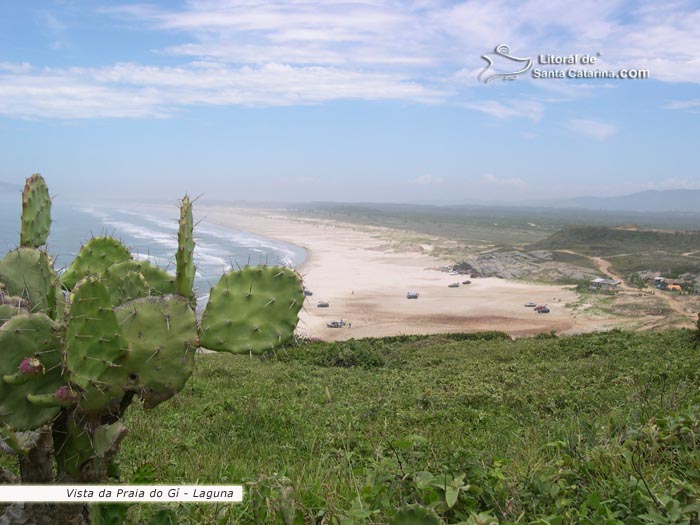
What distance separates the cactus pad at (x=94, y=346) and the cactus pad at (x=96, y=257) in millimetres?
1247

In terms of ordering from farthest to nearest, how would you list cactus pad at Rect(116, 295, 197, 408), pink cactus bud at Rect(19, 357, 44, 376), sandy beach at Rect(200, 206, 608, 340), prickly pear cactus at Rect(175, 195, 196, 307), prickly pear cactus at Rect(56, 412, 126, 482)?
sandy beach at Rect(200, 206, 608, 340), prickly pear cactus at Rect(175, 195, 196, 307), cactus pad at Rect(116, 295, 197, 408), prickly pear cactus at Rect(56, 412, 126, 482), pink cactus bud at Rect(19, 357, 44, 376)

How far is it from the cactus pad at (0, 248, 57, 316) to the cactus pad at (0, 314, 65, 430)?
475mm

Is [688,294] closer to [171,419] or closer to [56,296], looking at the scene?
[171,419]

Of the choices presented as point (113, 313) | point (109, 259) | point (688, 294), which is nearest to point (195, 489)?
point (113, 313)

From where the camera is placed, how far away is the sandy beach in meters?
33.9

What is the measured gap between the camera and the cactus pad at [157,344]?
2.94m

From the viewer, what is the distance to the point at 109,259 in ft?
13.1

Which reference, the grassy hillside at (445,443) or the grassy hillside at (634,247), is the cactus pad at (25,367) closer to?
the grassy hillside at (445,443)

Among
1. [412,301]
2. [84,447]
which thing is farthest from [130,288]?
[412,301]

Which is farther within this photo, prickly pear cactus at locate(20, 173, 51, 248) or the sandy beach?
the sandy beach

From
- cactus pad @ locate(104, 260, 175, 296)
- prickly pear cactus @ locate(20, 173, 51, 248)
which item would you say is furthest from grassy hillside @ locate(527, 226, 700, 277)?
prickly pear cactus @ locate(20, 173, 51, 248)

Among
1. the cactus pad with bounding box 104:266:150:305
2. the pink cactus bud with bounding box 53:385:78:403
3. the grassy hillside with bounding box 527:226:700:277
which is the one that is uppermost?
the cactus pad with bounding box 104:266:150:305

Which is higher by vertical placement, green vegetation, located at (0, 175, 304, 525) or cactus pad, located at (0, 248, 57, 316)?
cactus pad, located at (0, 248, 57, 316)

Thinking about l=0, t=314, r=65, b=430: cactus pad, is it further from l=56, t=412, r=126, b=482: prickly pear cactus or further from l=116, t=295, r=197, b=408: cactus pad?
l=116, t=295, r=197, b=408: cactus pad
